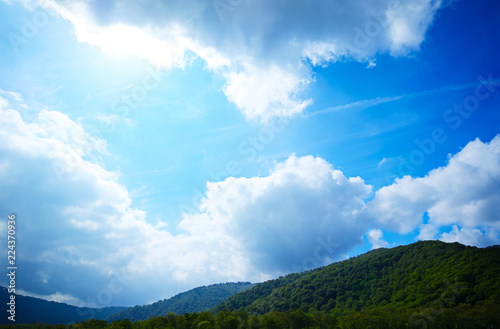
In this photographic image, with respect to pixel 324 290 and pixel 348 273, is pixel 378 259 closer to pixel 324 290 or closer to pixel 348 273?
pixel 348 273

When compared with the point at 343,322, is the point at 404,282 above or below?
above

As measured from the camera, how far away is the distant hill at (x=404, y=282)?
103531 millimetres

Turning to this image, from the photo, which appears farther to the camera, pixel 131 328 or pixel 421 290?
pixel 421 290

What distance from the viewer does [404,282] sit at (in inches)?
5477

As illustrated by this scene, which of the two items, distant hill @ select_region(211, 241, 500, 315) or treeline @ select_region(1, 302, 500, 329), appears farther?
distant hill @ select_region(211, 241, 500, 315)

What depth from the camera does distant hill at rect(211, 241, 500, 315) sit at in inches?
4076

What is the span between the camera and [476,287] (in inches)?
3944

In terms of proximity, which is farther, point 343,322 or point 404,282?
point 404,282

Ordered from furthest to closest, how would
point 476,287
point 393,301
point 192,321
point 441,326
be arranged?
1. point 393,301
2. point 476,287
3. point 192,321
4. point 441,326

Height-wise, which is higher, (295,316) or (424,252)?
(424,252)

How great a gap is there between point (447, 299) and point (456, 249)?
55.4 m

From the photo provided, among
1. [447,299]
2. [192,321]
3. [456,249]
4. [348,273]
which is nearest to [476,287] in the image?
[447,299]

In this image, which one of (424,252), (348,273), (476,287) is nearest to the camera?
(476,287)

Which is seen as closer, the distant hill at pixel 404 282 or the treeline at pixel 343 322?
the treeline at pixel 343 322
